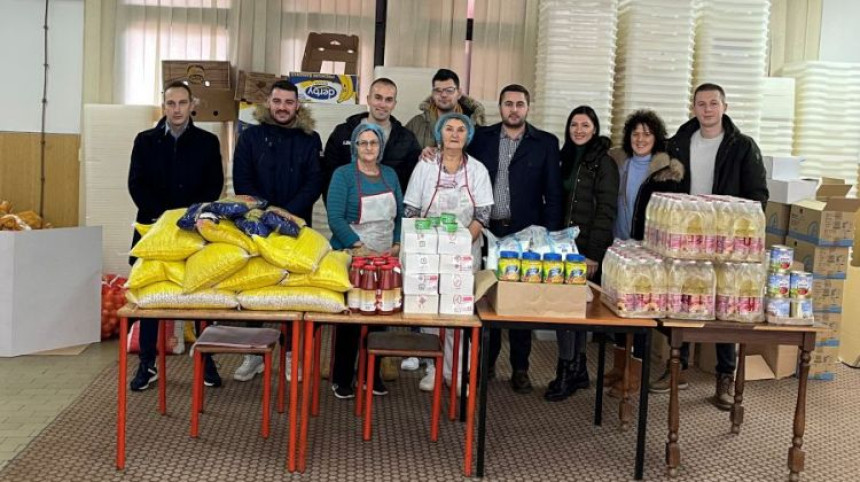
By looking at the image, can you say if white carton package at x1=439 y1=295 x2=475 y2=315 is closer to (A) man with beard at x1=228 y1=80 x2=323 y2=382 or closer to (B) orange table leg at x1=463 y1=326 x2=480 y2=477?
(B) orange table leg at x1=463 y1=326 x2=480 y2=477

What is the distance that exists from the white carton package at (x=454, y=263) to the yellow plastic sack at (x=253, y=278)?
63cm

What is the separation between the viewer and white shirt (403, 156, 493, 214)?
4145mm

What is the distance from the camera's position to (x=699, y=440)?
401 cm

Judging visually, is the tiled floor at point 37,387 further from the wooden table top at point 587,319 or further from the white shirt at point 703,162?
the white shirt at point 703,162

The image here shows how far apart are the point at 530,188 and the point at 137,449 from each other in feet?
7.53

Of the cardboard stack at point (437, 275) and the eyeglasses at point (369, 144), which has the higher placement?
the eyeglasses at point (369, 144)

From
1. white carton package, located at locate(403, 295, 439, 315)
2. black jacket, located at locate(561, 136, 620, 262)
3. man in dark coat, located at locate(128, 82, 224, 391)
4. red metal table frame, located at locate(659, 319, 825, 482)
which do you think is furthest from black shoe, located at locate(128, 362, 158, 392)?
red metal table frame, located at locate(659, 319, 825, 482)

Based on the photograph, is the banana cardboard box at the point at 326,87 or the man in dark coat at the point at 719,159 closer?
the man in dark coat at the point at 719,159

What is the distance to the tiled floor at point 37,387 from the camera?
377 cm

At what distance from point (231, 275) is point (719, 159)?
8.33 feet

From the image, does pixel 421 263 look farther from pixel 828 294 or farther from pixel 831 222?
pixel 828 294

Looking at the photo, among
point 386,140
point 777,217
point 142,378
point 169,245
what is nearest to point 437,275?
point 169,245

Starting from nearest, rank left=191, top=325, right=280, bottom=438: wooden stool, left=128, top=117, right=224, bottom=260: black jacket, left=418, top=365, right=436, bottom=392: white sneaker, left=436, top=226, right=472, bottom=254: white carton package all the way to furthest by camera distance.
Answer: left=436, top=226, right=472, bottom=254: white carton package, left=191, top=325, right=280, bottom=438: wooden stool, left=128, top=117, right=224, bottom=260: black jacket, left=418, top=365, right=436, bottom=392: white sneaker

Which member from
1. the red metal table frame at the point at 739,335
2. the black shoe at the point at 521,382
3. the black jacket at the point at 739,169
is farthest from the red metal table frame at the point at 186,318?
the black jacket at the point at 739,169
